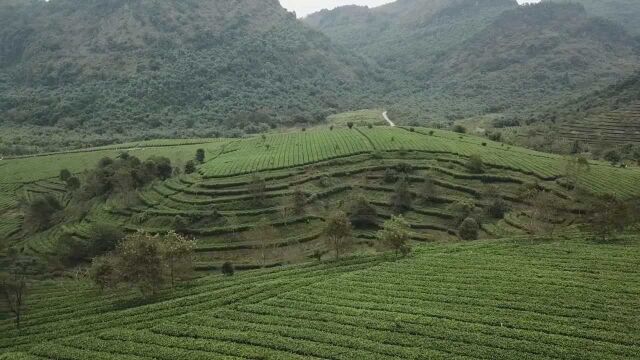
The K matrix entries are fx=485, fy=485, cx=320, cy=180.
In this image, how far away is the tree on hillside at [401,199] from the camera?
9412 cm

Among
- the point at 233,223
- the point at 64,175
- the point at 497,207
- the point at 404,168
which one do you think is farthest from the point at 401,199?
the point at 64,175

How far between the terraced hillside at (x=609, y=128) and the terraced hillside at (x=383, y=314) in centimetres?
10523

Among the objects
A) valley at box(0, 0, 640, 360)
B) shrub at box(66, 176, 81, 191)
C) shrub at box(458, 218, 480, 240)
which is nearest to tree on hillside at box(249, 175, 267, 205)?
valley at box(0, 0, 640, 360)

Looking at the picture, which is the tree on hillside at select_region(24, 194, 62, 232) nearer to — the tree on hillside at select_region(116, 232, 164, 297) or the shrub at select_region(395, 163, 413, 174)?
the tree on hillside at select_region(116, 232, 164, 297)

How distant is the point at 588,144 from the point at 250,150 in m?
101

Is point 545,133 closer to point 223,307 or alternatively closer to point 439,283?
point 439,283

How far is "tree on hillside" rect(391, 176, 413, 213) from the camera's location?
94125 mm

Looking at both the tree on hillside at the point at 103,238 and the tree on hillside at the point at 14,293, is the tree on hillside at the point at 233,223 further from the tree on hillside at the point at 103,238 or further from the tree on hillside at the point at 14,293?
the tree on hillside at the point at 14,293

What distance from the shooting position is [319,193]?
326ft

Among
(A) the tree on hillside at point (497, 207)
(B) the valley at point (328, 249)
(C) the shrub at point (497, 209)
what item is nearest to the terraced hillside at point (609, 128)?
(B) the valley at point (328, 249)

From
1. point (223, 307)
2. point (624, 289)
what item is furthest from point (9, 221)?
point (624, 289)

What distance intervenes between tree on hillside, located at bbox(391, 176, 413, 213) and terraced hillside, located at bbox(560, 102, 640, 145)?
85.6 metres

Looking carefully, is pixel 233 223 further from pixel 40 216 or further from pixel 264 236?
pixel 40 216

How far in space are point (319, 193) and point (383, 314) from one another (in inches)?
2213
